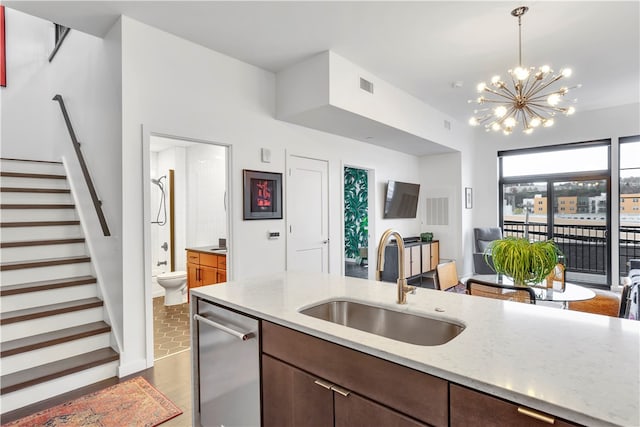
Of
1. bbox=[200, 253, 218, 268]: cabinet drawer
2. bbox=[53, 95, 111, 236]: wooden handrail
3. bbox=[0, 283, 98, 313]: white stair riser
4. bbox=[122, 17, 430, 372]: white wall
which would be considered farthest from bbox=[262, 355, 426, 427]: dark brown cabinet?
bbox=[200, 253, 218, 268]: cabinet drawer

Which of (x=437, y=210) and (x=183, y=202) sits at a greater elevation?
(x=183, y=202)

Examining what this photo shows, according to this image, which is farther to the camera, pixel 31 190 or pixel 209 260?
pixel 209 260

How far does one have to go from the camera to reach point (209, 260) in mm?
4254

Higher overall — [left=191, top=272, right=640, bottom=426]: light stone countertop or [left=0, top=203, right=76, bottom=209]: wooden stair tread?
[left=0, top=203, right=76, bottom=209]: wooden stair tread

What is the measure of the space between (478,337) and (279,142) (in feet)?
11.1

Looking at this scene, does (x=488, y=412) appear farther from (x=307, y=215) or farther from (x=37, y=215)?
(x=37, y=215)

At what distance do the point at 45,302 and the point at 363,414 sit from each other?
10.2 ft

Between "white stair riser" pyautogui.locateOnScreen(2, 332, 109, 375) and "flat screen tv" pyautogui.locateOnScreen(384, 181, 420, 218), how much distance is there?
14.6ft

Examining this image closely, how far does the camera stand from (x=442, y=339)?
1.36 m

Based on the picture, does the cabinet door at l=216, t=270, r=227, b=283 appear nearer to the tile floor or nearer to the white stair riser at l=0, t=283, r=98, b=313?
the tile floor

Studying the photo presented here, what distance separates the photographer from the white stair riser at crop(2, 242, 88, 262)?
3.09 metres

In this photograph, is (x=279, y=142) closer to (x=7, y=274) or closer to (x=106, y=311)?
(x=106, y=311)

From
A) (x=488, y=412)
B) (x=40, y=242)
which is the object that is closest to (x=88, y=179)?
(x=40, y=242)

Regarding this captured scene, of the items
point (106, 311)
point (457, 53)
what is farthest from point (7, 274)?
point (457, 53)
